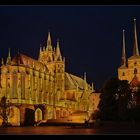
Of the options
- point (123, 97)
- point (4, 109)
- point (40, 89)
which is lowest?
point (4, 109)

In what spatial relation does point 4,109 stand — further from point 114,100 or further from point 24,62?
point 114,100

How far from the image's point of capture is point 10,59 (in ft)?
232

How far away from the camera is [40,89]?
7269cm

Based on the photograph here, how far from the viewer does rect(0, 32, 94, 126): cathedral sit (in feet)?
216

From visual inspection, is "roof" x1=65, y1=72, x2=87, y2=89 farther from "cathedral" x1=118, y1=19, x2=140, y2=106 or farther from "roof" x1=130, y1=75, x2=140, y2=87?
"roof" x1=130, y1=75, x2=140, y2=87

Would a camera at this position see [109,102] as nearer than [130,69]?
Yes

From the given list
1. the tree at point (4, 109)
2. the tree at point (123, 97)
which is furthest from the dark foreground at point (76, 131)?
the tree at point (4, 109)

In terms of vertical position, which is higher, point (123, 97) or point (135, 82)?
point (135, 82)

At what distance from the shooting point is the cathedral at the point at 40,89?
65750 millimetres

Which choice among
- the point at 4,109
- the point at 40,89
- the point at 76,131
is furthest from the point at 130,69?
the point at 76,131

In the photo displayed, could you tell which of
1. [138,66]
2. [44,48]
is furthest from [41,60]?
[138,66]

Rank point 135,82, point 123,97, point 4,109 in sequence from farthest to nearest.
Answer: point 135,82 < point 4,109 < point 123,97

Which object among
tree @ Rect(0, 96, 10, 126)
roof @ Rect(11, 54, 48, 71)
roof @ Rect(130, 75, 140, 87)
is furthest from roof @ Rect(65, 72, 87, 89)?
tree @ Rect(0, 96, 10, 126)
